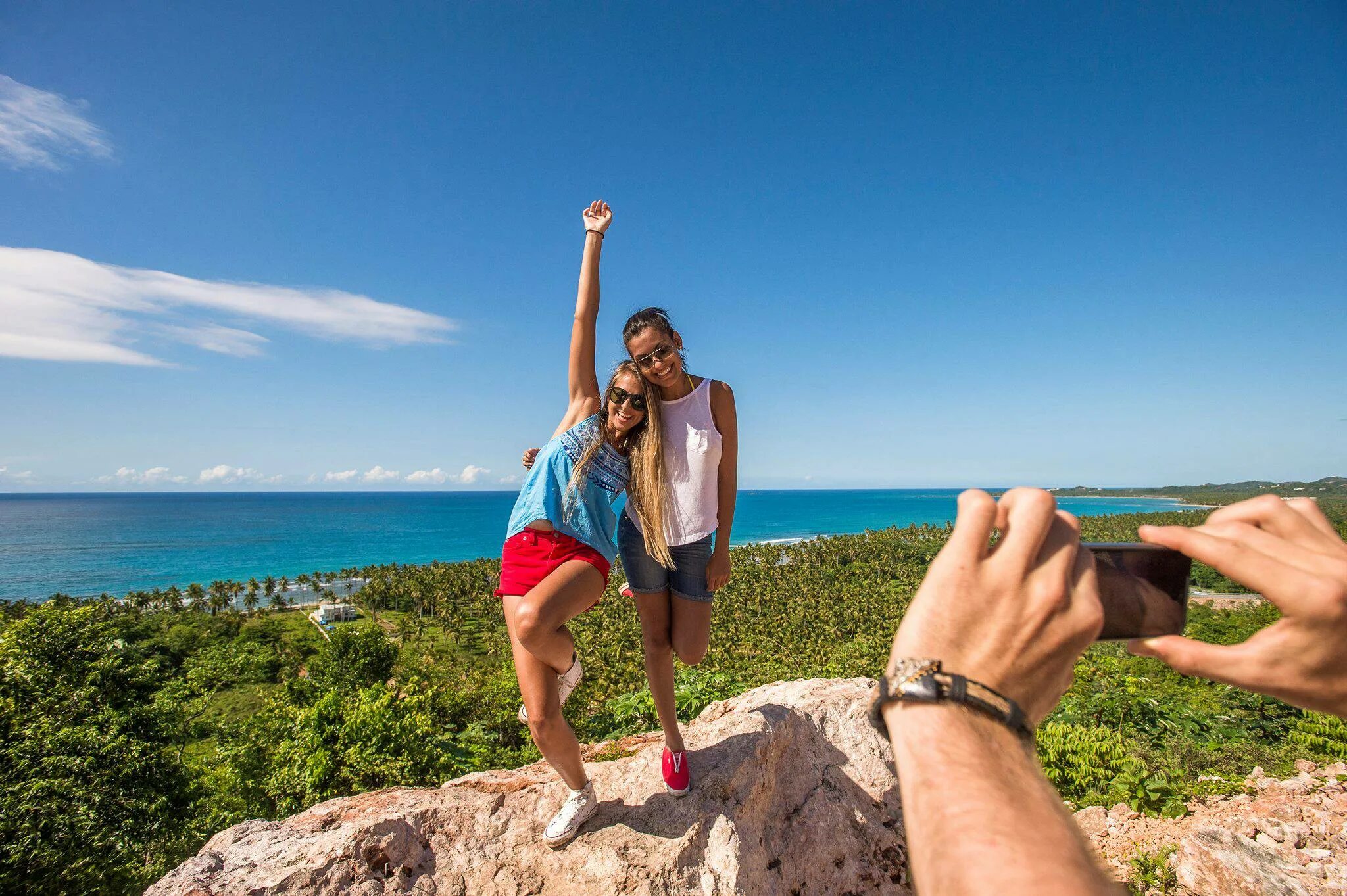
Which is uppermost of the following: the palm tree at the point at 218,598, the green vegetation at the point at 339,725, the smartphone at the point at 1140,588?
the smartphone at the point at 1140,588

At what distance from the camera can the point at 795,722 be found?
455 centimetres

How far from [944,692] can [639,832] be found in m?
3.59

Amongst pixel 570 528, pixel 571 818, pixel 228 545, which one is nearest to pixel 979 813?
pixel 570 528

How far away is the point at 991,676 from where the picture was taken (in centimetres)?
79

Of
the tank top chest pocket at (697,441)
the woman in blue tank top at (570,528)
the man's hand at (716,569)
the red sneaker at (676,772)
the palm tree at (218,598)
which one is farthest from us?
the palm tree at (218,598)

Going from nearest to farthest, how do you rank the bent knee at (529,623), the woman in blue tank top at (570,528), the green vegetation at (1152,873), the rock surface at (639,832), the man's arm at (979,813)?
the man's arm at (979,813)
the bent knee at (529,623)
the woman in blue tank top at (570,528)
the rock surface at (639,832)
the green vegetation at (1152,873)

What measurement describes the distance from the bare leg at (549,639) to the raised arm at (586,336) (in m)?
0.91

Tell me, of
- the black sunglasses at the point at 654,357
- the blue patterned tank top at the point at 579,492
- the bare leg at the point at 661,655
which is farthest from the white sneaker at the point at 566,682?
the black sunglasses at the point at 654,357

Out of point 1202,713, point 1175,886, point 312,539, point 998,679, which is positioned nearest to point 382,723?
point 1175,886

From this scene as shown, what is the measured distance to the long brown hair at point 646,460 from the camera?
3355 mm

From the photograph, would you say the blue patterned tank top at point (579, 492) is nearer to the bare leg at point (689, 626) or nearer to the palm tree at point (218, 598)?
the bare leg at point (689, 626)

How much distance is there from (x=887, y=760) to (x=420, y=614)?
70.4m

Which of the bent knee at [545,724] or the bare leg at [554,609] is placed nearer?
the bare leg at [554,609]

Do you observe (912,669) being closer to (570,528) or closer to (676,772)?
(570,528)
